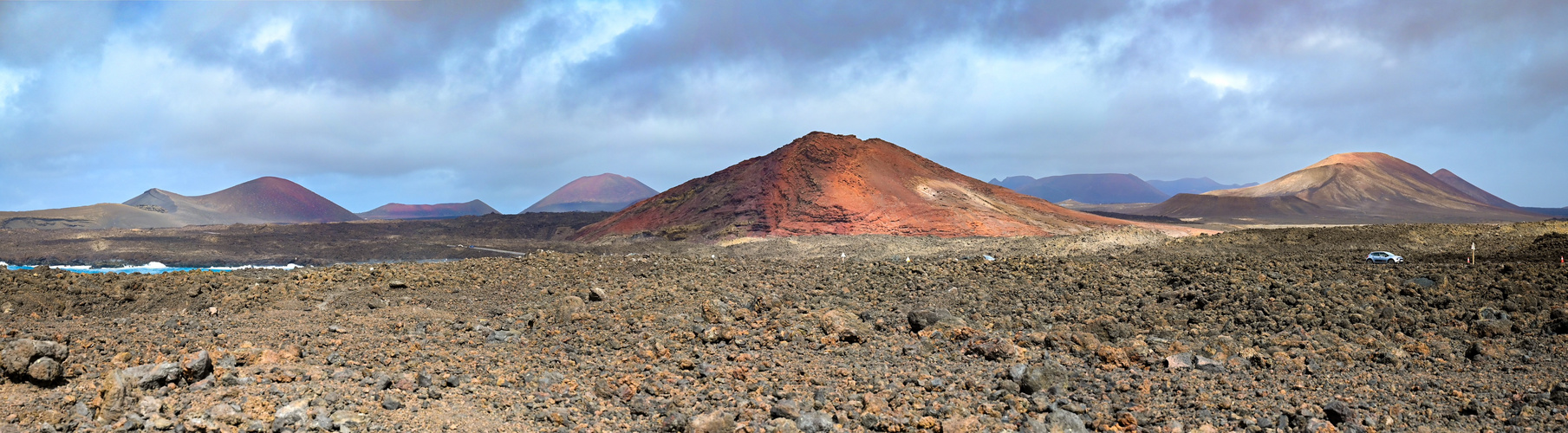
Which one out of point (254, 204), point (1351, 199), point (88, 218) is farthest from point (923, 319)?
point (1351, 199)

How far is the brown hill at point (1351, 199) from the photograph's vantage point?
93.6m

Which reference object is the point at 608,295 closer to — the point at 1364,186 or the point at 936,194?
the point at 936,194

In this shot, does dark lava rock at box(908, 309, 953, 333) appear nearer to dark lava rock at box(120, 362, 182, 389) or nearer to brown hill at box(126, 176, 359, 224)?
dark lava rock at box(120, 362, 182, 389)

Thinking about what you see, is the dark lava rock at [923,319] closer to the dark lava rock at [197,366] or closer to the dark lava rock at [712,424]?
the dark lava rock at [712,424]

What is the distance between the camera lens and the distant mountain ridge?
6581 cm

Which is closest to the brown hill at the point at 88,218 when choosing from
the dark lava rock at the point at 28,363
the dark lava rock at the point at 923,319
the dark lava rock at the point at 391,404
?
the dark lava rock at the point at 28,363

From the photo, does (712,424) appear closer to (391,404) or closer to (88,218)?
(391,404)

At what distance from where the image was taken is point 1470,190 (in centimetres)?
13212

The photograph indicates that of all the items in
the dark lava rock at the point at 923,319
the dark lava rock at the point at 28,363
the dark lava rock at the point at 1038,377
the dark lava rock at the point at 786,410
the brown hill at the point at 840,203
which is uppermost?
the brown hill at the point at 840,203

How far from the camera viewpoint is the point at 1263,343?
8.35 m

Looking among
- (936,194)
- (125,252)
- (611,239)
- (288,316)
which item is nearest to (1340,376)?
(288,316)

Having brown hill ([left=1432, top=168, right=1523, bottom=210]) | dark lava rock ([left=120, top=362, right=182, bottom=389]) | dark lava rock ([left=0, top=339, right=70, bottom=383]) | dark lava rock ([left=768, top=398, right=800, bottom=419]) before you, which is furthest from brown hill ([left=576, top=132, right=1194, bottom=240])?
brown hill ([left=1432, top=168, right=1523, bottom=210])

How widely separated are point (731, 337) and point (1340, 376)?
5.90 metres

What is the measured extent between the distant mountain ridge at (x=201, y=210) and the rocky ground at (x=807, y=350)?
73073 millimetres
